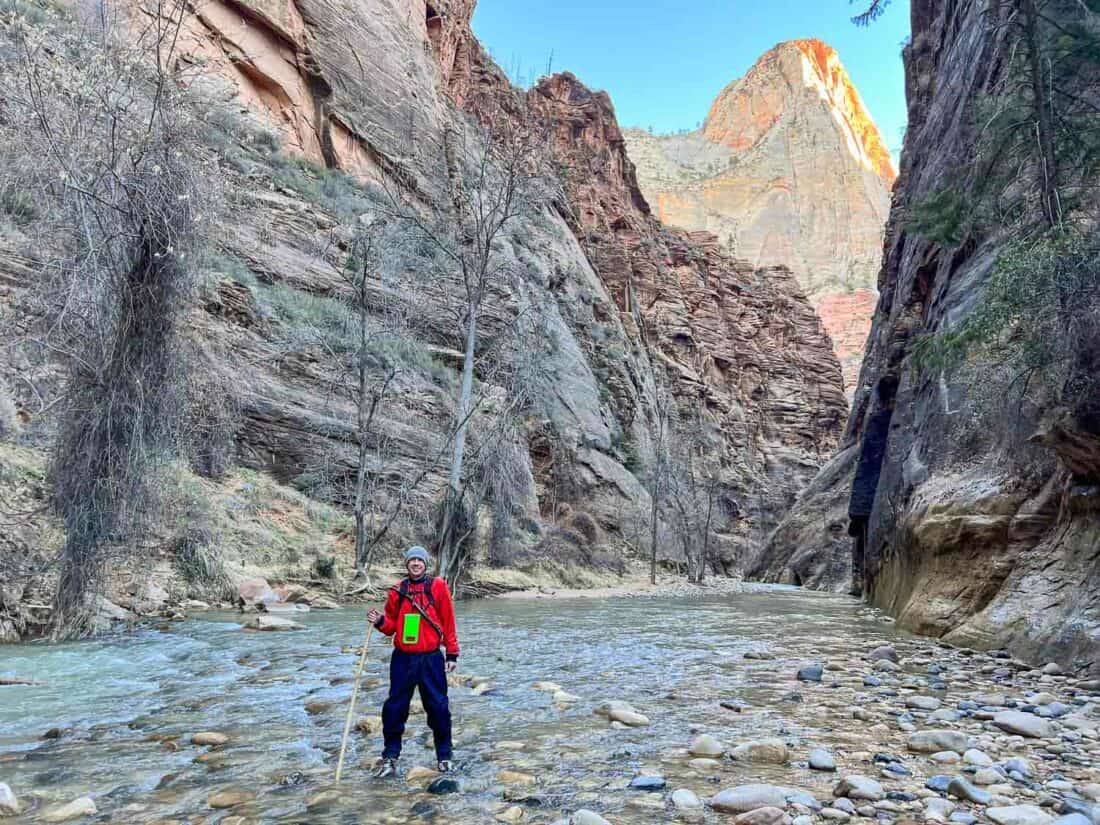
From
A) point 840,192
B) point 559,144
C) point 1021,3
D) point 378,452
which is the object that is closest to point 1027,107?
point 1021,3

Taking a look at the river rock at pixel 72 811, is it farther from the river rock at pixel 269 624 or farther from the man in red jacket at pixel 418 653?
the river rock at pixel 269 624

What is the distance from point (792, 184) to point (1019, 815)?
154753 mm

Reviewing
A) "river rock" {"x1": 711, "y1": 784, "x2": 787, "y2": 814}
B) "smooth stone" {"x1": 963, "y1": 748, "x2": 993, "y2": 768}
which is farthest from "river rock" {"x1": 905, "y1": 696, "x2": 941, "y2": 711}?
"river rock" {"x1": 711, "y1": 784, "x2": 787, "y2": 814}

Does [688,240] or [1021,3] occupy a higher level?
[688,240]

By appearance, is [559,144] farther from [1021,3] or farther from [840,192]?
[840,192]

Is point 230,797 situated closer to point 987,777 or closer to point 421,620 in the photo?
point 421,620

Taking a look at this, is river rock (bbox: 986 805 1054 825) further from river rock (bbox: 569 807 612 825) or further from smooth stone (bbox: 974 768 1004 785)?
river rock (bbox: 569 807 612 825)

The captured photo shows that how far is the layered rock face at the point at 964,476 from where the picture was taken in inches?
294

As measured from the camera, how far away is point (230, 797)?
3.41 meters

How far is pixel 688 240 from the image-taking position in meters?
76.2

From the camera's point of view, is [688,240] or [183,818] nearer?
[183,818]

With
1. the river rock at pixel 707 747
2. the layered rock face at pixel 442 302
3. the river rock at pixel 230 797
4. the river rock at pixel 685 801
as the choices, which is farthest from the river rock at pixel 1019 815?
the layered rock face at pixel 442 302

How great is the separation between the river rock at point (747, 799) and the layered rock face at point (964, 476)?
4.76 m

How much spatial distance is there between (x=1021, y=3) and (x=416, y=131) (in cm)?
3216
